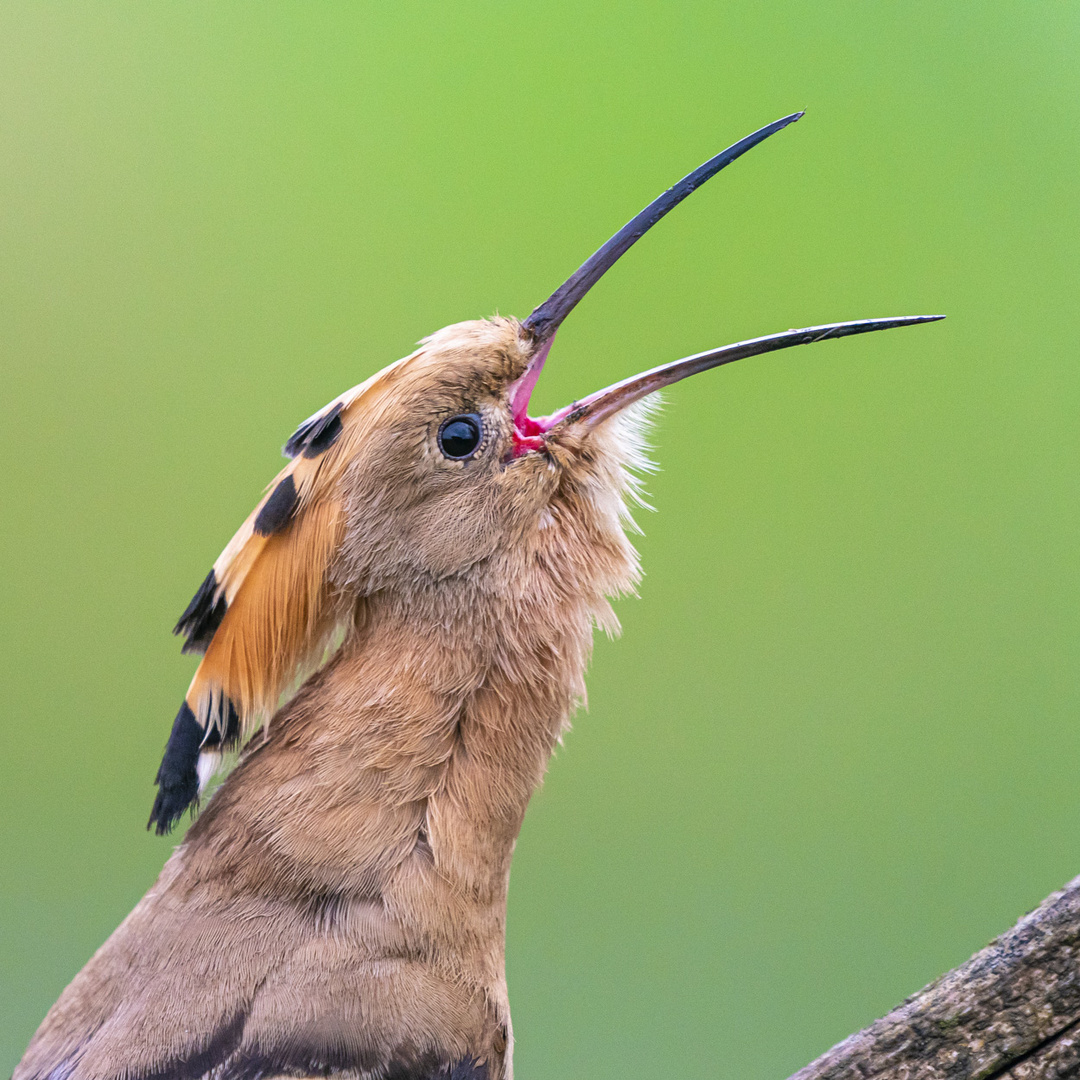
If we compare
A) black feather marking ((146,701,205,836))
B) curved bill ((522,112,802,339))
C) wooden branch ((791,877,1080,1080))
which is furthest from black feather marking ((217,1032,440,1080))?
curved bill ((522,112,802,339))

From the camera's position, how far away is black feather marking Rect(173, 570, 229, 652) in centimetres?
137

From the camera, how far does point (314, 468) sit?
138 cm

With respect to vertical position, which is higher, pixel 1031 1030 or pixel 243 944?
pixel 243 944

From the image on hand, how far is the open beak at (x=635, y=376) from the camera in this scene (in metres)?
1.42

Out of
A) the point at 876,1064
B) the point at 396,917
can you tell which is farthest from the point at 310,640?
the point at 876,1064

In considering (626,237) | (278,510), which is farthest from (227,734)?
(626,237)

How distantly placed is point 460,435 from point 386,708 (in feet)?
1.12

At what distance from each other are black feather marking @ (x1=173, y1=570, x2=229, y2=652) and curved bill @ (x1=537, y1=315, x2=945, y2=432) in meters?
0.45

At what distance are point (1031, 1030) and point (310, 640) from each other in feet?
2.96

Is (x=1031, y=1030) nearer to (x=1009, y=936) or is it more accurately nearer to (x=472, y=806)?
(x=1009, y=936)

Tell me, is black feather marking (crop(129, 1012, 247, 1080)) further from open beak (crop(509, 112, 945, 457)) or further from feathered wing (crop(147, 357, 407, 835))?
open beak (crop(509, 112, 945, 457))

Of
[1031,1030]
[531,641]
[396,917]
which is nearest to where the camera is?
[1031,1030]

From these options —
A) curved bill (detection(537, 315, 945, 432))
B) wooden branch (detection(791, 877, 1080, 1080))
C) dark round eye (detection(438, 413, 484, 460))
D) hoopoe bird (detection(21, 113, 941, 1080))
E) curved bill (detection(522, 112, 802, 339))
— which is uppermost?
curved bill (detection(522, 112, 802, 339))

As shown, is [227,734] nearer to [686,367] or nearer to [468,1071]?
[468,1071]
